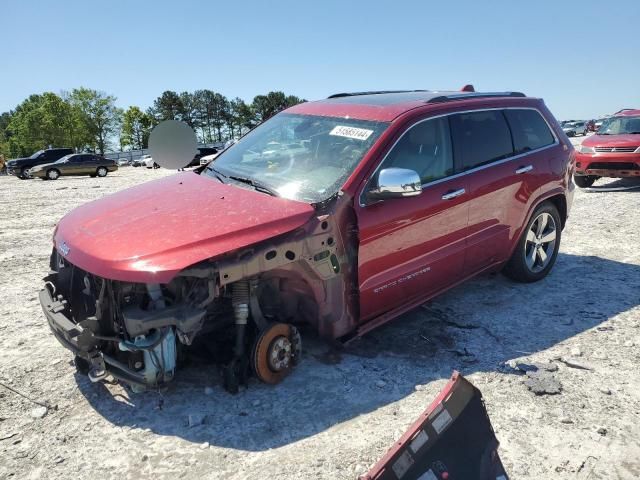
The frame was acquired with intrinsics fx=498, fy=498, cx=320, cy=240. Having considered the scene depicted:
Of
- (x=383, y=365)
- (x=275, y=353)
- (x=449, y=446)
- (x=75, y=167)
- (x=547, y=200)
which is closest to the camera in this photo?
(x=449, y=446)

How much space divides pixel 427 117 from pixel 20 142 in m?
75.5

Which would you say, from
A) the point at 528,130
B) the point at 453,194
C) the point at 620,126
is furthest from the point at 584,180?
the point at 453,194

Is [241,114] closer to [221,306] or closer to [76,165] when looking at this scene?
[76,165]

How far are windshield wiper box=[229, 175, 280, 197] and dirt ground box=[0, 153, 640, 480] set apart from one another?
→ 1.25 meters

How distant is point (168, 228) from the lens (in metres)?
2.96

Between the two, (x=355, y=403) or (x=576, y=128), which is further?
(x=576, y=128)

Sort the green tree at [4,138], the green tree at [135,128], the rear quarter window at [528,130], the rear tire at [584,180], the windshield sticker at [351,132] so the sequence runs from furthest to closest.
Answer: the green tree at [135,128]
the green tree at [4,138]
the rear tire at [584,180]
the rear quarter window at [528,130]
the windshield sticker at [351,132]

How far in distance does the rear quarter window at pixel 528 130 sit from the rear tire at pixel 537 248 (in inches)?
25.1

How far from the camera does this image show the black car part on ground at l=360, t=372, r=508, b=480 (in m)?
2.06

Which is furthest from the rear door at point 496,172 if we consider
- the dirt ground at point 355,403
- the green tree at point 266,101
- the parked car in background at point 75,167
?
the green tree at point 266,101

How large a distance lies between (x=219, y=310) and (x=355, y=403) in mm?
1080

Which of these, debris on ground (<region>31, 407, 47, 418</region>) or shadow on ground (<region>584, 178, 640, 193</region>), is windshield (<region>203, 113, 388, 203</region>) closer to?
debris on ground (<region>31, 407, 47, 418</region>)

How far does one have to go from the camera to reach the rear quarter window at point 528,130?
4.82 meters

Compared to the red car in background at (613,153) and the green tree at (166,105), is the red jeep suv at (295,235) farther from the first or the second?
the green tree at (166,105)
